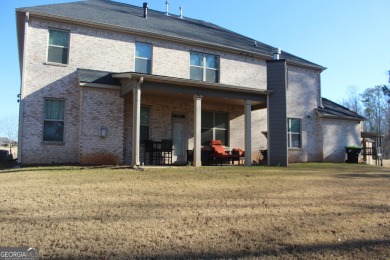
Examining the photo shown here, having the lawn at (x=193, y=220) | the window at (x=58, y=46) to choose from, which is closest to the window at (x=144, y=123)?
the window at (x=58, y=46)

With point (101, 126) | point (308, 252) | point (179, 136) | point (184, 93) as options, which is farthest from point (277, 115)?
point (308, 252)

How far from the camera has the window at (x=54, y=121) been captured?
1408cm

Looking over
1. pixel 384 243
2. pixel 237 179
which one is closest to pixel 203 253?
pixel 384 243

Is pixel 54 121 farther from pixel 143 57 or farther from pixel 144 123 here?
pixel 143 57

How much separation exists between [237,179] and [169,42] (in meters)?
9.60

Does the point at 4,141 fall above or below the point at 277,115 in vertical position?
above

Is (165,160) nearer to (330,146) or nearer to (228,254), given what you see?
(330,146)

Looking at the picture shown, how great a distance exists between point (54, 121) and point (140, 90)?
4138mm

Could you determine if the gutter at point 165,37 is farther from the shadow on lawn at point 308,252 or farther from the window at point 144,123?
the shadow on lawn at point 308,252

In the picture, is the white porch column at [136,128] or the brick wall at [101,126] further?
the brick wall at [101,126]

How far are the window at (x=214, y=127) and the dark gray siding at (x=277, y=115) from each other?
307 centimetres

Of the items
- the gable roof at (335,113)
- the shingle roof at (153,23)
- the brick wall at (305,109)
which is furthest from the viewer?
the gable roof at (335,113)

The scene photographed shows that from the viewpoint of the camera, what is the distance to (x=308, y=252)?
412cm

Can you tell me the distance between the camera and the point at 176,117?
1683 centimetres
